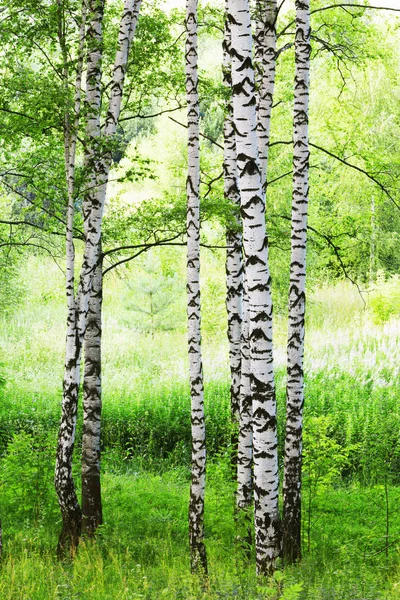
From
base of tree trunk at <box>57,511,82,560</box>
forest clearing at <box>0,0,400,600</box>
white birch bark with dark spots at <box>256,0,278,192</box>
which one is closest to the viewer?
forest clearing at <box>0,0,400,600</box>

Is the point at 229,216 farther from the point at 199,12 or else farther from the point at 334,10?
the point at 334,10

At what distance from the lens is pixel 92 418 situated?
314 inches

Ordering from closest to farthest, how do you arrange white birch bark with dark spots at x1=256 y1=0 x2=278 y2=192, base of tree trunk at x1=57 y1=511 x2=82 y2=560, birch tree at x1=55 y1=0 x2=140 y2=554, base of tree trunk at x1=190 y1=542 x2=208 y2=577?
base of tree trunk at x1=190 y1=542 x2=208 y2=577 → white birch bark with dark spots at x1=256 y1=0 x2=278 y2=192 → birch tree at x1=55 y1=0 x2=140 y2=554 → base of tree trunk at x1=57 y1=511 x2=82 y2=560

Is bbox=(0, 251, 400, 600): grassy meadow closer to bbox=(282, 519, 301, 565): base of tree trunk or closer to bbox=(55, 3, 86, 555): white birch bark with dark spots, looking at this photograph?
bbox=(282, 519, 301, 565): base of tree trunk

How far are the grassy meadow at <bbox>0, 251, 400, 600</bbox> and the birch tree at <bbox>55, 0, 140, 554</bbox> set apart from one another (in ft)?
1.94

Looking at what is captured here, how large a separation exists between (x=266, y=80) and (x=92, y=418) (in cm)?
393

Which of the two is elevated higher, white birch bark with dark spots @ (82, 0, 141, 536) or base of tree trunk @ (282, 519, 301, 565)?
white birch bark with dark spots @ (82, 0, 141, 536)

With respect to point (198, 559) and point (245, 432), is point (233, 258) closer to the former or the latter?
point (245, 432)

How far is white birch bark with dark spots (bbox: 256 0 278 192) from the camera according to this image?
720 cm

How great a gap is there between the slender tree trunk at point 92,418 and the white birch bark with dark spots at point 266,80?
86.9 inches

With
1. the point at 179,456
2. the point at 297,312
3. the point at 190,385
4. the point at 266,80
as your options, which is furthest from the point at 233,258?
the point at 179,456

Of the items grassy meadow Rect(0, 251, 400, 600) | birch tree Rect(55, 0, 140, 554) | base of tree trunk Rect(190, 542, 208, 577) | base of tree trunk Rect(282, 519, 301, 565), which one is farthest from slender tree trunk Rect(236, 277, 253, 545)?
birch tree Rect(55, 0, 140, 554)

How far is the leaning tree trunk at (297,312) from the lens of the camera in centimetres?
694

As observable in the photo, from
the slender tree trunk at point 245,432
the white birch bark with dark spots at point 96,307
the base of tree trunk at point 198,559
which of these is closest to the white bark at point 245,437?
the slender tree trunk at point 245,432
